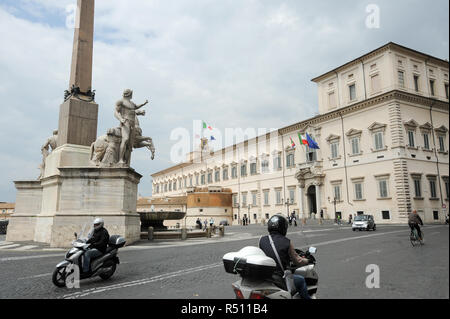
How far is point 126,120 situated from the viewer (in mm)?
13391

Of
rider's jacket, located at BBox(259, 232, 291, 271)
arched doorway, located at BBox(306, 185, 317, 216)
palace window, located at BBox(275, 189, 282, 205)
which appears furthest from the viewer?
palace window, located at BBox(275, 189, 282, 205)

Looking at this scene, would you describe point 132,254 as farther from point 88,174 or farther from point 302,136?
point 302,136

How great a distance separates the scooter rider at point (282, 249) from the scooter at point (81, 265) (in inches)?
165

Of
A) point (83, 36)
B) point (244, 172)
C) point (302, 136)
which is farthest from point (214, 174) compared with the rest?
point (83, 36)

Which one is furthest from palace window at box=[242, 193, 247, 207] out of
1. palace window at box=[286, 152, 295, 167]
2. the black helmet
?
the black helmet

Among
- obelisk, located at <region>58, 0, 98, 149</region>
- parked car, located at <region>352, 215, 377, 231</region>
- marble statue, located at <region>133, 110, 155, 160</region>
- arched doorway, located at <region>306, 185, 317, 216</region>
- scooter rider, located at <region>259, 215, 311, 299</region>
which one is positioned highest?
obelisk, located at <region>58, 0, 98, 149</region>

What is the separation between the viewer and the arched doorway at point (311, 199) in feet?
139

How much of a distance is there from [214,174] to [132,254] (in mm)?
55950

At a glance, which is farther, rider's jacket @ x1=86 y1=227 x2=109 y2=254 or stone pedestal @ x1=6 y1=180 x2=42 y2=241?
stone pedestal @ x1=6 y1=180 x2=42 y2=241

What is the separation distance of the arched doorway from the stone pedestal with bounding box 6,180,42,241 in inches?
1310

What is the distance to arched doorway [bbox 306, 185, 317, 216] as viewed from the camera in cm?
4239

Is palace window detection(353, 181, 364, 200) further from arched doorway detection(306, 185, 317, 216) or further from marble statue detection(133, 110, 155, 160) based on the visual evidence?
marble statue detection(133, 110, 155, 160)

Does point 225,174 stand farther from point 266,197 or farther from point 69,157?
point 69,157

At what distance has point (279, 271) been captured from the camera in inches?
126
